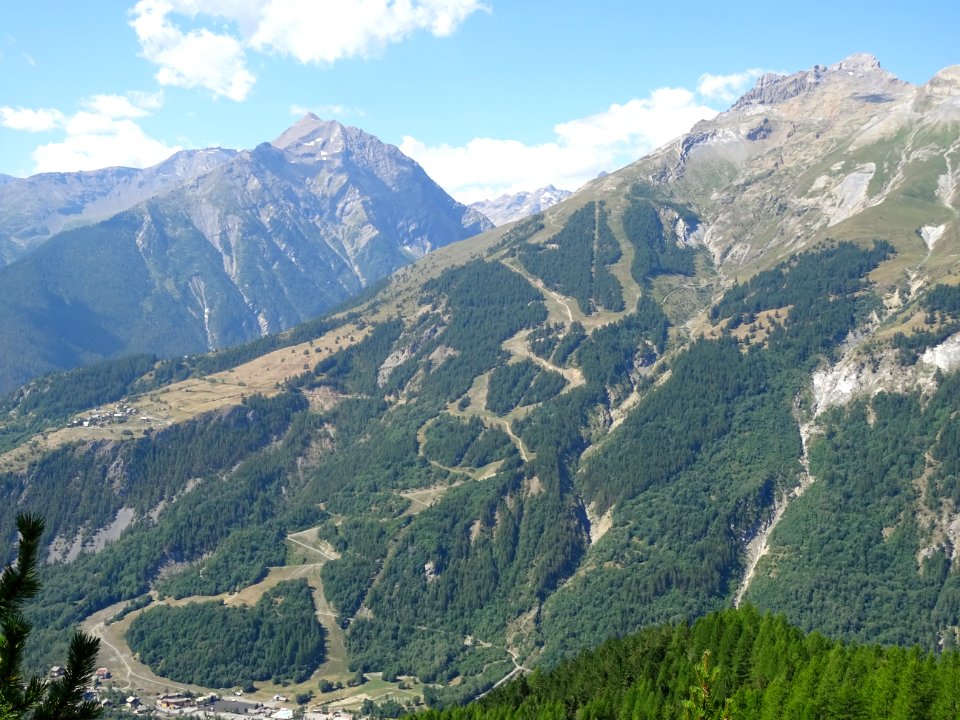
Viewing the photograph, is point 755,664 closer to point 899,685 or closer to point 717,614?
point 717,614

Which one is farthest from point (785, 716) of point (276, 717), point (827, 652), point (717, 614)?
point (276, 717)

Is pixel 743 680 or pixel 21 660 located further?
pixel 743 680

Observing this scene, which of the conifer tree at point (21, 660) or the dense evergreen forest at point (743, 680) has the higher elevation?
the conifer tree at point (21, 660)

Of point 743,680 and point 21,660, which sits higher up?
point 21,660

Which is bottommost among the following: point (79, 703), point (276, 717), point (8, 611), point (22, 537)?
point (276, 717)

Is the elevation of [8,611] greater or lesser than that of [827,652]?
greater

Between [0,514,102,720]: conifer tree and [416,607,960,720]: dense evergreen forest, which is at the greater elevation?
[0,514,102,720]: conifer tree

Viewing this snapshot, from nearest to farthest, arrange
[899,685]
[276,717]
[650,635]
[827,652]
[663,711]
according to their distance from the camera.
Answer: [899,685] < [663,711] < [827,652] < [650,635] < [276,717]

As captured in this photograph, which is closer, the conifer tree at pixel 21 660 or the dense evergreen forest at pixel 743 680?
the conifer tree at pixel 21 660
